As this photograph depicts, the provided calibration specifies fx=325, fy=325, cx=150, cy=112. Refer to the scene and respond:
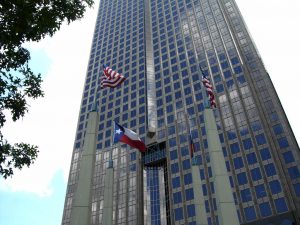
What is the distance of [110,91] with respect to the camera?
366ft

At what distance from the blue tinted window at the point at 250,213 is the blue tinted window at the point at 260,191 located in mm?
2881

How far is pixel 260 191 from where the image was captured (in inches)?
2522

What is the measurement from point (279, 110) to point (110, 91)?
190ft

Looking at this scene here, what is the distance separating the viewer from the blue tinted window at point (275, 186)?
205 ft

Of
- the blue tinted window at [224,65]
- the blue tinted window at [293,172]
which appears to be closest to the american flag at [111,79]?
the blue tinted window at [293,172]

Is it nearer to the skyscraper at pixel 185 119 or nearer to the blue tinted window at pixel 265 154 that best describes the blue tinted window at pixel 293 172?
the skyscraper at pixel 185 119

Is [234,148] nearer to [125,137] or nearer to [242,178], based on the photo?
[242,178]

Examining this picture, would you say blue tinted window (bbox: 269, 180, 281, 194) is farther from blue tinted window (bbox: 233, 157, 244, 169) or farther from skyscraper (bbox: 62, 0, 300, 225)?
blue tinted window (bbox: 233, 157, 244, 169)

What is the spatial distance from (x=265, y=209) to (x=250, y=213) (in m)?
2.90

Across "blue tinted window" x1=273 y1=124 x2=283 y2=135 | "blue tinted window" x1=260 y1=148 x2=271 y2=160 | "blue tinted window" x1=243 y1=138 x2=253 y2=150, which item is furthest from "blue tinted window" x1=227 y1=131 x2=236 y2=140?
"blue tinted window" x1=273 y1=124 x2=283 y2=135

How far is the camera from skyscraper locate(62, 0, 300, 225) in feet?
217

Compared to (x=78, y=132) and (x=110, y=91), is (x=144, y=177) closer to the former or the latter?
(x=78, y=132)

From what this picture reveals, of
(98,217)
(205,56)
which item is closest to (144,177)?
(98,217)

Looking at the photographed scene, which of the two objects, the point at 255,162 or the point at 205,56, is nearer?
the point at 255,162
